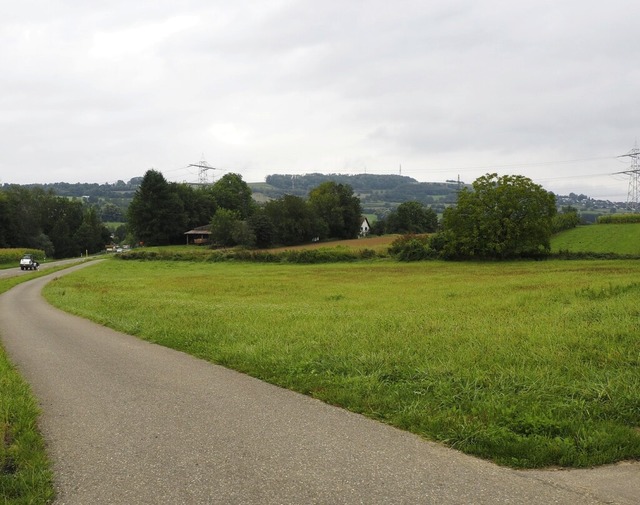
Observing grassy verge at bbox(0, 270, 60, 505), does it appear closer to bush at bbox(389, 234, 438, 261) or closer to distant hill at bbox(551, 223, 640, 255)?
bush at bbox(389, 234, 438, 261)

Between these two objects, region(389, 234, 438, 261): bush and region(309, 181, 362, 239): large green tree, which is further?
region(309, 181, 362, 239): large green tree

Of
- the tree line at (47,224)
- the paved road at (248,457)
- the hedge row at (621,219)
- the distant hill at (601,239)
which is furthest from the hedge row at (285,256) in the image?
the paved road at (248,457)

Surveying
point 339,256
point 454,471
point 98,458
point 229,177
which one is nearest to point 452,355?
point 454,471

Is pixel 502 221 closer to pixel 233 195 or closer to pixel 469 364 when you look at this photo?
pixel 469 364

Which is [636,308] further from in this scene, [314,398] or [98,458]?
[98,458]

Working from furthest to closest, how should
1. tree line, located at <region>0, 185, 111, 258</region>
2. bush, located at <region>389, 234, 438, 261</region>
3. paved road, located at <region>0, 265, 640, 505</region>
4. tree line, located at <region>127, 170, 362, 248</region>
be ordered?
tree line, located at <region>0, 185, 111, 258</region>
tree line, located at <region>127, 170, 362, 248</region>
bush, located at <region>389, 234, 438, 261</region>
paved road, located at <region>0, 265, 640, 505</region>

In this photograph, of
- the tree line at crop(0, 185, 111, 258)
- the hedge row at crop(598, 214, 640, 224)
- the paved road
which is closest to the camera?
the paved road

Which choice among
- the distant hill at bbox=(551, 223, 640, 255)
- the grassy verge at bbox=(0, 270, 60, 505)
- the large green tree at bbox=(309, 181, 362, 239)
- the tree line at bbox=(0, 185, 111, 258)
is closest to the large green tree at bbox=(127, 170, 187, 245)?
the tree line at bbox=(0, 185, 111, 258)

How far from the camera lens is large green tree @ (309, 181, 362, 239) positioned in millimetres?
116700

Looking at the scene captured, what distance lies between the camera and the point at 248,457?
5.47 meters

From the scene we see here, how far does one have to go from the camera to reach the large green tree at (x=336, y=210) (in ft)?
383

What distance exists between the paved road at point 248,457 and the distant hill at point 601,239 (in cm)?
6375

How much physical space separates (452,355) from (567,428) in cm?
345

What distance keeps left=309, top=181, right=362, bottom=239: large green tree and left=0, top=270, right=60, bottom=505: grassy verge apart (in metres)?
103
